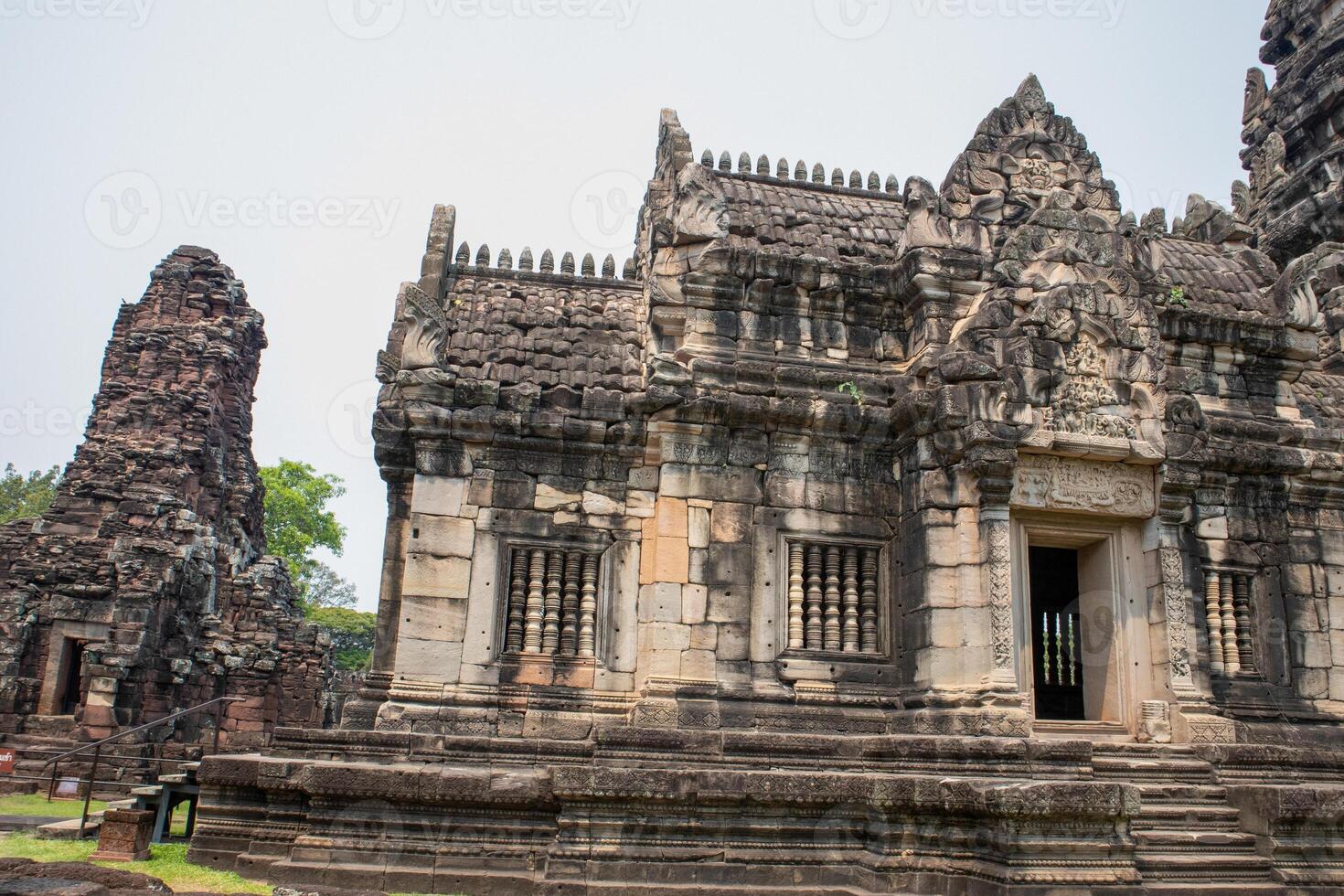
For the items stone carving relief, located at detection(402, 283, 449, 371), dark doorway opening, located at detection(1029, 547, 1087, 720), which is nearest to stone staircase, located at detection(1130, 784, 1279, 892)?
dark doorway opening, located at detection(1029, 547, 1087, 720)

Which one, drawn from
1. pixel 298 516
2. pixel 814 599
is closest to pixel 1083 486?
pixel 814 599

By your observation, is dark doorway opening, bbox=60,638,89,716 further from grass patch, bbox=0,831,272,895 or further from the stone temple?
the stone temple

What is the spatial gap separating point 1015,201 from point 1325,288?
Answer: 669cm

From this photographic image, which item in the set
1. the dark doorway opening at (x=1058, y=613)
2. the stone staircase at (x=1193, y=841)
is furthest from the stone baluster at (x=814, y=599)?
the dark doorway opening at (x=1058, y=613)

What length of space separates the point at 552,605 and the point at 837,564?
2.74m

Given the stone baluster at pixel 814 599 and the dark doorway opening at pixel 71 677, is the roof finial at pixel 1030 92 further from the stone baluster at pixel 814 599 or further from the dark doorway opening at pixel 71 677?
the dark doorway opening at pixel 71 677

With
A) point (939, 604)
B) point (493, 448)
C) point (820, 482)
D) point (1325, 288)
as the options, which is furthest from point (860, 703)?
point (1325, 288)

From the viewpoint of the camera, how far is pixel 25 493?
4866 centimetres

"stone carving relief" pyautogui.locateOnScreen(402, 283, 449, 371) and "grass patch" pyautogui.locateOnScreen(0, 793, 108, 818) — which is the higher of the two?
"stone carving relief" pyautogui.locateOnScreen(402, 283, 449, 371)

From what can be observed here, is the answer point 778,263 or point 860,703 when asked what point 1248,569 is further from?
point 778,263

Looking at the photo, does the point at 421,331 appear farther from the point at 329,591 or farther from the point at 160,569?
the point at 329,591

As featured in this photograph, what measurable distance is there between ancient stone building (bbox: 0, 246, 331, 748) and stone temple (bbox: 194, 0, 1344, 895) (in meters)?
12.0

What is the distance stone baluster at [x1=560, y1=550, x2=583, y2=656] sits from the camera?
9.92m

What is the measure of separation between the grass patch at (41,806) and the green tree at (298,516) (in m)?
28.8
